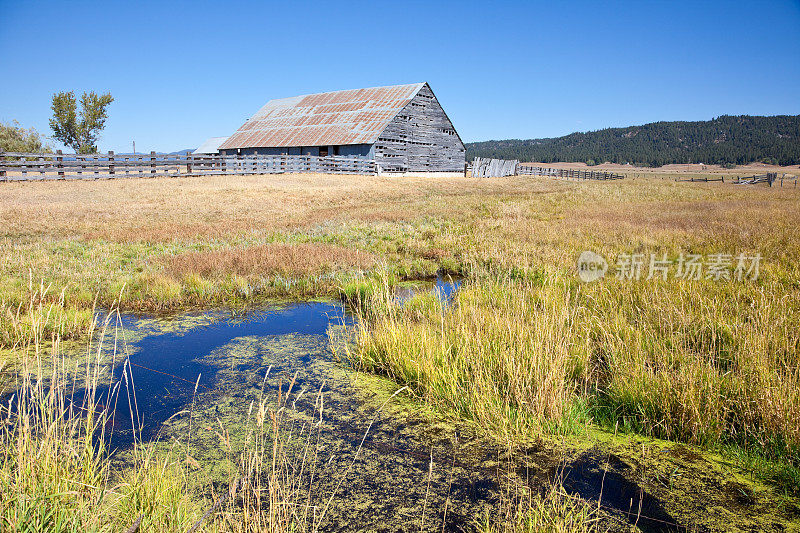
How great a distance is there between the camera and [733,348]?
15.2 feet

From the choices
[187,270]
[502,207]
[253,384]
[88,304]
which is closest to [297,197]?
[502,207]

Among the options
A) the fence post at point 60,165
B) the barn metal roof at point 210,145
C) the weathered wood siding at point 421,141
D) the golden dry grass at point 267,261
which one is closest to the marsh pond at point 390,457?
the golden dry grass at point 267,261

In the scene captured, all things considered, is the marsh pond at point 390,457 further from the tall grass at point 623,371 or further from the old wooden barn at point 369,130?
the old wooden barn at point 369,130

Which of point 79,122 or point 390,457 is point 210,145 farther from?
point 390,457

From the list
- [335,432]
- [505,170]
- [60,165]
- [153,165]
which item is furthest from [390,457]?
[505,170]

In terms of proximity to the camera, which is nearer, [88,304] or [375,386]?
[375,386]

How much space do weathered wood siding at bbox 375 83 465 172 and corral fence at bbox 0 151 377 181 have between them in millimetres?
2398

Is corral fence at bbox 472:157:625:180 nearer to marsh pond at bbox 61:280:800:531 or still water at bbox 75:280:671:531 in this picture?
still water at bbox 75:280:671:531

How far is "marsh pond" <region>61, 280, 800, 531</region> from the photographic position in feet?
9.85

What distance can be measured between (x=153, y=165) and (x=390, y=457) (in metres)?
31.7

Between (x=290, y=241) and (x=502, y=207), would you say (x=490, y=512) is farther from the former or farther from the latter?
(x=502, y=207)

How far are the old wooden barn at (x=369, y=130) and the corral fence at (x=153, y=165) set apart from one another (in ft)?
7.12

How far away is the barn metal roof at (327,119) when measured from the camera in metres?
39.7

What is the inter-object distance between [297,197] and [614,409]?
19118 millimetres
